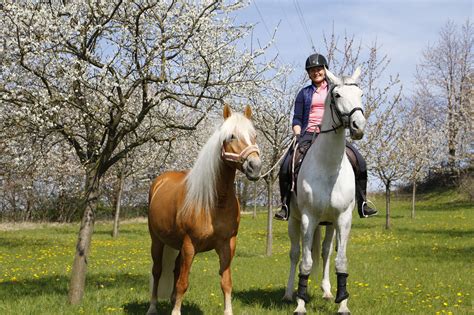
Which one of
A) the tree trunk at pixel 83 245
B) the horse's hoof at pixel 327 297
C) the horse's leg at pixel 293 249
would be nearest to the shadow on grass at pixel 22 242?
the tree trunk at pixel 83 245

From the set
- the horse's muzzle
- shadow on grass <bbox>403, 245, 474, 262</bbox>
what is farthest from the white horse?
shadow on grass <bbox>403, 245, 474, 262</bbox>

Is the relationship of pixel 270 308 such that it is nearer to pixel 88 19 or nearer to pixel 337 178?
pixel 337 178

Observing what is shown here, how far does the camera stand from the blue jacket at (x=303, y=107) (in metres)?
8.09

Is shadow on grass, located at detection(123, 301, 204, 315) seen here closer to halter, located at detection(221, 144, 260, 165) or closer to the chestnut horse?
the chestnut horse

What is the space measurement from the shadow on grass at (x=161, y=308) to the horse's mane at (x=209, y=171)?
5.94 feet

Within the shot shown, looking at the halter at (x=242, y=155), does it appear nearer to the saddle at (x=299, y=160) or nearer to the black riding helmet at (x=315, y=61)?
the saddle at (x=299, y=160)

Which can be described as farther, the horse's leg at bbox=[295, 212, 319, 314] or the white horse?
the horse's leg at bbox=[295, 212, 319, 314]

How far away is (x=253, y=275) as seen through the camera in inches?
458

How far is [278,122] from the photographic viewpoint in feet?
55.4

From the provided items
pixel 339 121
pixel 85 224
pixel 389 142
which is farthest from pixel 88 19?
pixel 389 142

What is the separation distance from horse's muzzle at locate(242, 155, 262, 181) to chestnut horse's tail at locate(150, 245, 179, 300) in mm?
2345

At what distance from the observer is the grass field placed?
25.2 ft

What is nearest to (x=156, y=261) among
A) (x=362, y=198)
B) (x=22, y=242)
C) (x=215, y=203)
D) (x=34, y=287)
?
(x=215, y=203)

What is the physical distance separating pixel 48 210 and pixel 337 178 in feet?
98.3
